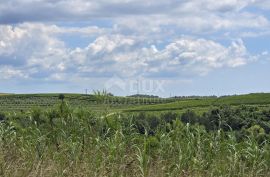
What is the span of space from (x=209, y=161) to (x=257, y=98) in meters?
113

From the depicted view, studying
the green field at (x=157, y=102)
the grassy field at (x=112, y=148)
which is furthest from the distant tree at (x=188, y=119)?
the green field at (x=157, y=102)

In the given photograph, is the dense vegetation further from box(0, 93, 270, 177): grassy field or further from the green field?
the green field

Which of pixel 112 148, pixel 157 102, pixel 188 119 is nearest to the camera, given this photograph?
pixel 112 148

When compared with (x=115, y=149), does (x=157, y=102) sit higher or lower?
higher

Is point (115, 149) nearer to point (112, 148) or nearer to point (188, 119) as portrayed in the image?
point (112, 148)

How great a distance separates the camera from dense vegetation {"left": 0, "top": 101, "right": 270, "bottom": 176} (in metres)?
6.21

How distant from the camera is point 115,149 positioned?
6484mm

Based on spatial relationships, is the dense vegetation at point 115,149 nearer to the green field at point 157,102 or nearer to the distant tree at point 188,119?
the distant tree at point 188,119

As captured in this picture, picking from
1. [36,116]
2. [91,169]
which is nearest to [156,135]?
[91,169]

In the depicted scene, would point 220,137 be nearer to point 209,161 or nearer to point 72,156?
point 209,161

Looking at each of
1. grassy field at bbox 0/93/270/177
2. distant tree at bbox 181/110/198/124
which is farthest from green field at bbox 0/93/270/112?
grassy field at bbox 0/93/270/177

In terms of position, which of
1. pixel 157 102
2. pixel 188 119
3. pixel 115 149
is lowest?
pixel 115 149

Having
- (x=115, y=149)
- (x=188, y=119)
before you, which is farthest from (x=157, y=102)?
(x=115, y=149)

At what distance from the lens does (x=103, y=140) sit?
6.87 m
